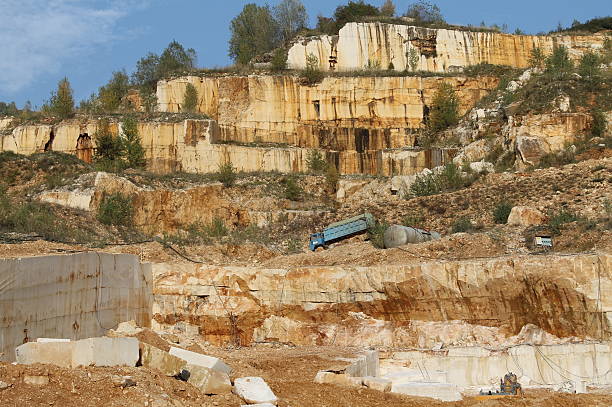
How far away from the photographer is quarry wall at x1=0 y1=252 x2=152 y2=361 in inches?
682

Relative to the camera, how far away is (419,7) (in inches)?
2625

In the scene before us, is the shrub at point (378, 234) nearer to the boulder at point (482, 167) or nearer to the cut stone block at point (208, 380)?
the boulder at point (482, 167)

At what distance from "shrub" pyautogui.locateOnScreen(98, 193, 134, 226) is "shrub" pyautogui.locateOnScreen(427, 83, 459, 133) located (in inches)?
818

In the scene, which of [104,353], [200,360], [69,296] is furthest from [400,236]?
[104,353]

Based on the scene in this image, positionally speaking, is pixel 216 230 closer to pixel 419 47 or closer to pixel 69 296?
pixel 69 296

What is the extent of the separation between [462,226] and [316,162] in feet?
60.3

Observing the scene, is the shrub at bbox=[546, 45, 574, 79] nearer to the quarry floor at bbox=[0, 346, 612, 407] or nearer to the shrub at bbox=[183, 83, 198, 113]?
the shrub at bbox=[183, 83, 198, 113]

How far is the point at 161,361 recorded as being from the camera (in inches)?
531

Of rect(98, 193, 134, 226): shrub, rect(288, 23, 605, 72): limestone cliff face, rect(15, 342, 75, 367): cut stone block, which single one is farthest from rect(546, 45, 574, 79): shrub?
rect(15, 342, 75, 367): cut stone block

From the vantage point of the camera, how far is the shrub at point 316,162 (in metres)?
48.8

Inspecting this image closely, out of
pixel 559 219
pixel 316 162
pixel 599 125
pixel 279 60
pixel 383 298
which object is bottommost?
pixel 383 298

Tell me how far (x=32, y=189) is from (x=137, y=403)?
29.4 metres

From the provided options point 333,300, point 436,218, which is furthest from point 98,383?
point 436,218

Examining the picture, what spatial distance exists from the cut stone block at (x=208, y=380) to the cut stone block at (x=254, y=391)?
170mm
